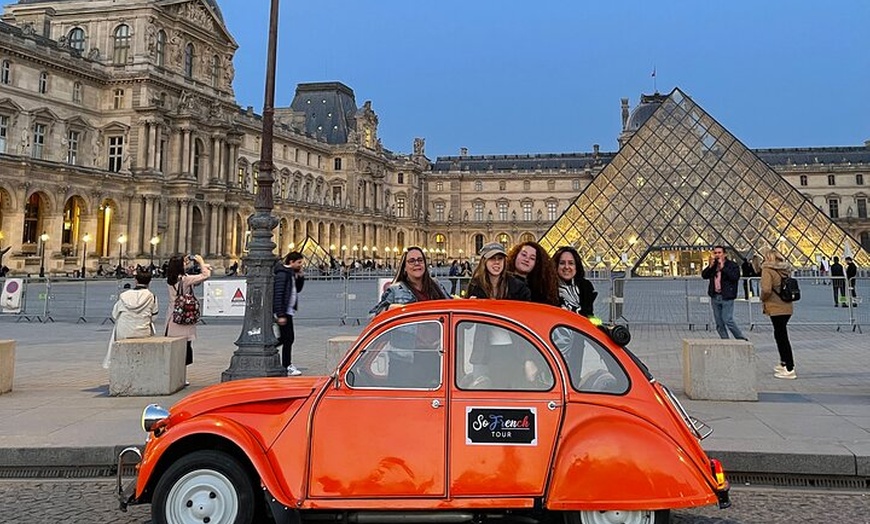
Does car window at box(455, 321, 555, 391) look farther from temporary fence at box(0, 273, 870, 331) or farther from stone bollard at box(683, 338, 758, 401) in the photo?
temporary fence at box(0, 273, 870, 331)

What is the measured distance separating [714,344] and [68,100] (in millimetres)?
44212

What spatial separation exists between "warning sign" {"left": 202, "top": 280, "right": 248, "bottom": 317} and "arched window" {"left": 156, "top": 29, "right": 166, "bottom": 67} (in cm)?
3620

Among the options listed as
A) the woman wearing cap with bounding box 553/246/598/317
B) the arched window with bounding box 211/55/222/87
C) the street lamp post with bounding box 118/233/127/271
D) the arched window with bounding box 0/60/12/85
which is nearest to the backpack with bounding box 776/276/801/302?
the woman wearing cap with bounding box 553/246/598/317

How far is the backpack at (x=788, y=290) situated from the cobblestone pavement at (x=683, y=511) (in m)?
3.63

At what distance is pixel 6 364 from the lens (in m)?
6.75

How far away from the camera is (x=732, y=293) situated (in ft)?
27.6

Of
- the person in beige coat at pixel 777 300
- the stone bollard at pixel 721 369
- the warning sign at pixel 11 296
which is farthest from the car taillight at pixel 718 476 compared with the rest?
the warning sign at pixel 11 296

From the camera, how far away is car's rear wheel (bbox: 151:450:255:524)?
9.95ft

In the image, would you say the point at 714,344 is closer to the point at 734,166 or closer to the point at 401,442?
the point at 401,442

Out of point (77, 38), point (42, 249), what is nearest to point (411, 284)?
point (42, 249)

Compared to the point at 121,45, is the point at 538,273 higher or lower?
lower

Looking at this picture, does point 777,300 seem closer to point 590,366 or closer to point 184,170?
point 590,366

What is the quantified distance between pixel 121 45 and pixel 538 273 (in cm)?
4741

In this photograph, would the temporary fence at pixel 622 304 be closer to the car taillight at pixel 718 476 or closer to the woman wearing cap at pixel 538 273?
the woman wearing cap at pixel 538 273
